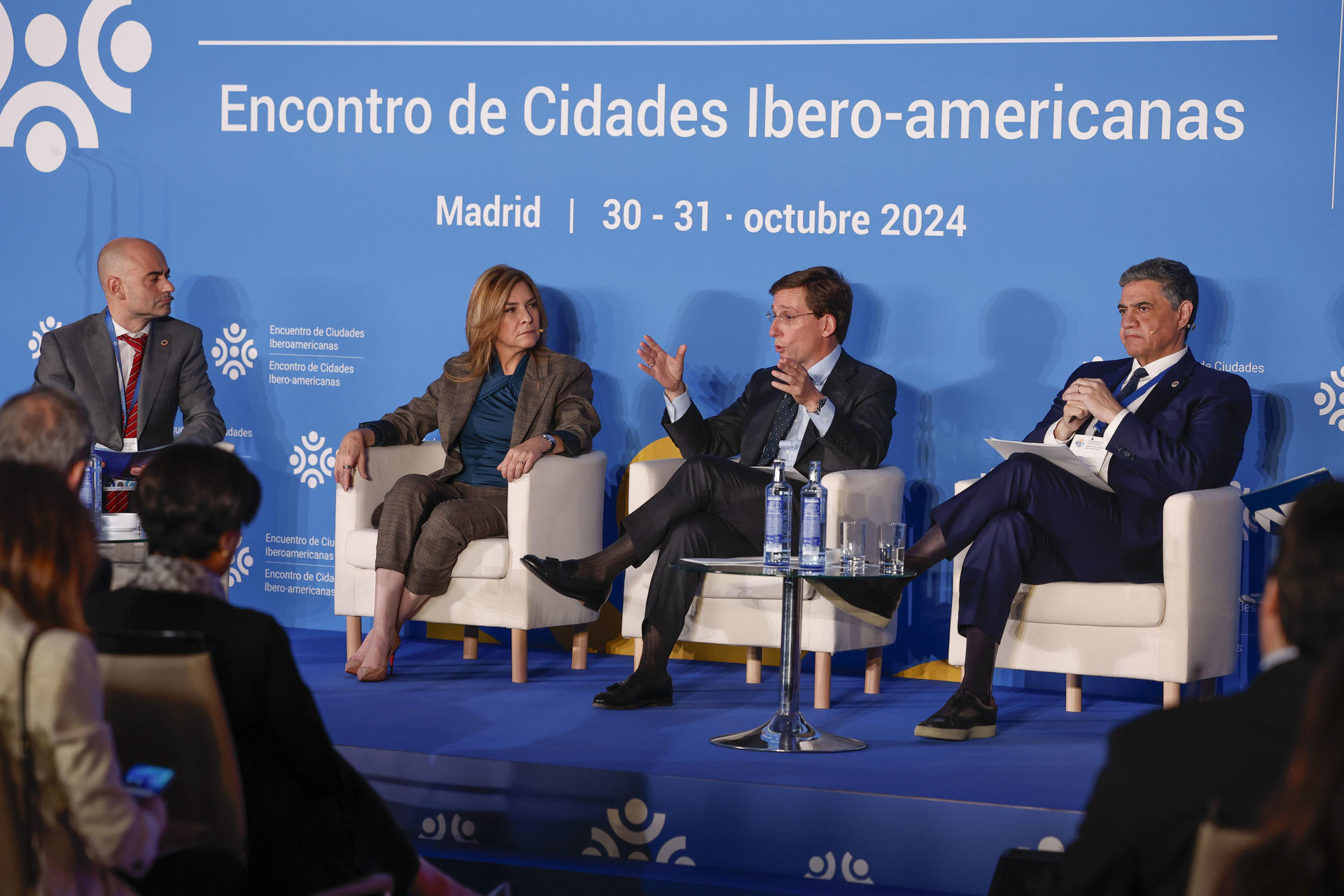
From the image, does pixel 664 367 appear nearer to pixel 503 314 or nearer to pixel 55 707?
pixel 503 314

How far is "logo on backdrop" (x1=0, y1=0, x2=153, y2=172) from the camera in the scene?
607cm

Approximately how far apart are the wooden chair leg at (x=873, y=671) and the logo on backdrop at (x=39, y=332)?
12.6ft

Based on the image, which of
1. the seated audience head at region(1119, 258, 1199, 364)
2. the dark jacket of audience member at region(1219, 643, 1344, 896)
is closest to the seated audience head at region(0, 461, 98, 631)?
the dark jacket of audience member at region(1219, 643, 1344, 896)

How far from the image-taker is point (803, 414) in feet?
15.2

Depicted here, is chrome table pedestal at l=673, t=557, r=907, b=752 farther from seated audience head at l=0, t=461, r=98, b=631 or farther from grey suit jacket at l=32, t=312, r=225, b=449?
grey suit jacket at l=32, t=312, r=225, b=449

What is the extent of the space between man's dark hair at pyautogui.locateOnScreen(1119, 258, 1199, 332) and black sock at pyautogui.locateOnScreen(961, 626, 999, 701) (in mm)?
1185

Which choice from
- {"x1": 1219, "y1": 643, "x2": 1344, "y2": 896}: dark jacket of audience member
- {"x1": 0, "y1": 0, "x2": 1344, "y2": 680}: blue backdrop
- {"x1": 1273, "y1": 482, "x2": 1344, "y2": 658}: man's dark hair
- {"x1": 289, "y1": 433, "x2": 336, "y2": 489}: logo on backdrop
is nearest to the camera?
{"x1": 1219, "y1": 643, "x2": 1344, "y2": 896}: dark jacket of audience member

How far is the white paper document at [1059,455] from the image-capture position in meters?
4.18

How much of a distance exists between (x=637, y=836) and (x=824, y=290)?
1.96 meters

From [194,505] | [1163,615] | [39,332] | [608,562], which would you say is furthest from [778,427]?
[39,332]

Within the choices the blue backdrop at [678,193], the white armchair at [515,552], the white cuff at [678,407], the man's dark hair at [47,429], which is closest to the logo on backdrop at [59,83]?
the blue backdrop at [678,193]

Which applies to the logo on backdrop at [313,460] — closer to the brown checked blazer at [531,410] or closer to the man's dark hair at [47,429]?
the brown checked blazer at [531,410]

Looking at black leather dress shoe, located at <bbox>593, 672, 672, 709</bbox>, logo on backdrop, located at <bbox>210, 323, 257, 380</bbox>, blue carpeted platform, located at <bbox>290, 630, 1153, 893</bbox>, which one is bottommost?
blue carpeted platform, located at <bbox>290, 630, 1153, 893</bbox>

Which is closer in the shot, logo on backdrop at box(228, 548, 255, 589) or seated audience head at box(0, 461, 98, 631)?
seated audience head at box(0, 461, 98, 631)
